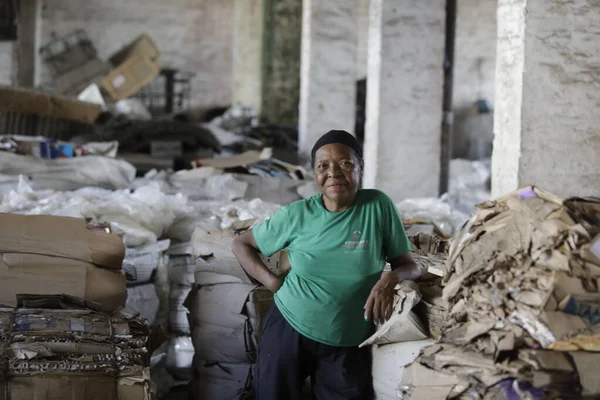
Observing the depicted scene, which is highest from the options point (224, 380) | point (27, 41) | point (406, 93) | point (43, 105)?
point (27, 41)

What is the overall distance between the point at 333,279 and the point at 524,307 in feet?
2.48

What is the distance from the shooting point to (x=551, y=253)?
2.28 metres

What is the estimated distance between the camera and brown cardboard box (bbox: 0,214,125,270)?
3.52 meters

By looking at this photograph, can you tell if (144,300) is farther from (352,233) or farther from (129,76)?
(129,76)

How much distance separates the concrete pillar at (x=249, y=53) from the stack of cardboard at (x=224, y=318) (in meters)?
9.76

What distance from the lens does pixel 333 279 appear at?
2.82 m

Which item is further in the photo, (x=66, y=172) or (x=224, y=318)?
(x=66, y=172)

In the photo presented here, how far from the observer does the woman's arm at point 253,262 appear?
3.00 metres

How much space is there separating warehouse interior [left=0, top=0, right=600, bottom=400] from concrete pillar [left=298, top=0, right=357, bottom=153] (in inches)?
0.9

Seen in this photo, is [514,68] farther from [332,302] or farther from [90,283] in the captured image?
[90,283]

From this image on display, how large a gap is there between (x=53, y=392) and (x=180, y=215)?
2301mm

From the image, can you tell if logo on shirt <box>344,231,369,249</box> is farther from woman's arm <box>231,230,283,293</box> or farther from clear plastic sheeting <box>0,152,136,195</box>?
clear plastic sheeting <box>0,152,136,195</box>

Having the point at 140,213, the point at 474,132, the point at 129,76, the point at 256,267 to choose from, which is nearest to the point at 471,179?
the point at 474,132

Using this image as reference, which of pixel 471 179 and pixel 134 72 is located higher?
pixel 134 72
